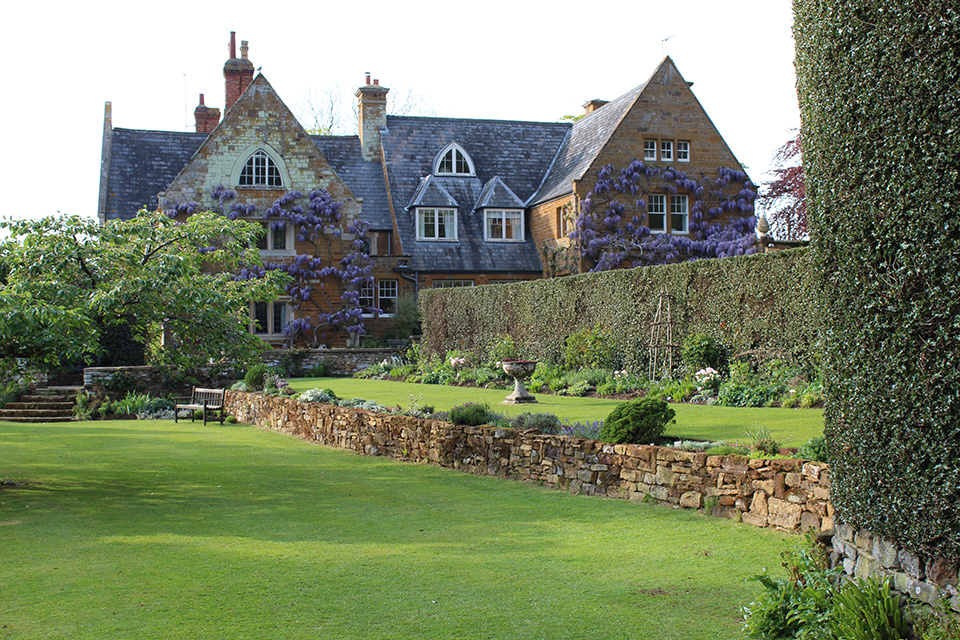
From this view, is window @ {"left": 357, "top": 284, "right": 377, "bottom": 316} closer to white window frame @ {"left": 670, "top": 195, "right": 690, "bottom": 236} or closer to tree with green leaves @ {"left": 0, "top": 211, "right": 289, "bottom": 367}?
white window frame @ {"left": 670, "top": 195, "right": 690, "bottom": 236}

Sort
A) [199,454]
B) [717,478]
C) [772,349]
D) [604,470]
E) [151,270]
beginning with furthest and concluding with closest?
[772,349] < [199,454] < [151,270] < [604,470] < [717,478]

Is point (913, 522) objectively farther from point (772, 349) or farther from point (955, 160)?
point (772, 349)

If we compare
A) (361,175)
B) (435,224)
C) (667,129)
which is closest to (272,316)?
(435,224)

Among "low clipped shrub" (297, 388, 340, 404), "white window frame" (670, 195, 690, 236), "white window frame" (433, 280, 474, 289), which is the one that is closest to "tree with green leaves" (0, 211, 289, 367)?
"low clipped shrub" (297, 388, 340, 404)

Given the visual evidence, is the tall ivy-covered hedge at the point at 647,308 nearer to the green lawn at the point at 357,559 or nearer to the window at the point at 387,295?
the green lawn at the point at 357,559

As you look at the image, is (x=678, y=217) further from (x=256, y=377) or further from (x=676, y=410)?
(x=676, y=410)

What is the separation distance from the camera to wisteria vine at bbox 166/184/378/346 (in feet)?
116

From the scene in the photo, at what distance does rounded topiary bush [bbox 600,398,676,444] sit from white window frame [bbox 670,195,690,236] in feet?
87.0

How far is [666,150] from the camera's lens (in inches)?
1403

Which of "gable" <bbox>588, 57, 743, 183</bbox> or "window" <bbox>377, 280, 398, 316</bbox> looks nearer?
"gable" <bbox>588, 57, 743, 183</bbox>

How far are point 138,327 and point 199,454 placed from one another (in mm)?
2671

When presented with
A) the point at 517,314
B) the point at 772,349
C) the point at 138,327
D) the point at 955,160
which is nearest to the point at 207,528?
the point at 138,327

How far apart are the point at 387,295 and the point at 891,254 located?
109 feet

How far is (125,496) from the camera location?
10750mm
